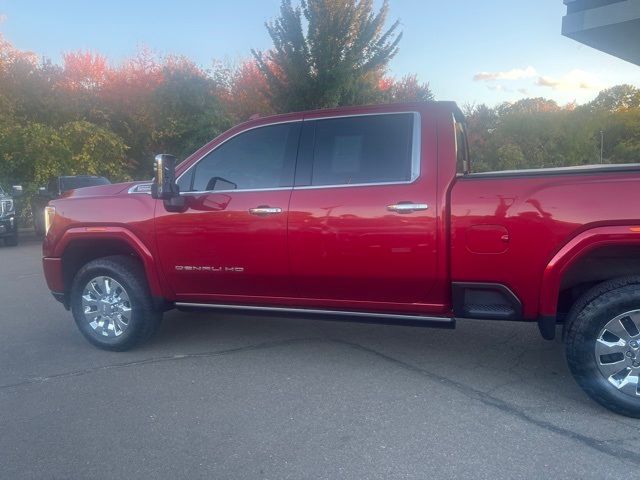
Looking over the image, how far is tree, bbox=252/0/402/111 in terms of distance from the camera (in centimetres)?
2028

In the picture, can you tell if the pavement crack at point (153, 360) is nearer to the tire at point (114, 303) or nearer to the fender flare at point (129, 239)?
the tire at point (114, 303)

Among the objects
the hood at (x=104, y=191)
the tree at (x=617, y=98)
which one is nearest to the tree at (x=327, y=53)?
the hood at (x=104, y=191)

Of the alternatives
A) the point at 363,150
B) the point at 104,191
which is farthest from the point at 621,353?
the point at 104,191

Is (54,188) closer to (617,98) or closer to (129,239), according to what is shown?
(129,239)

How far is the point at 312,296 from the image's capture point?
4762 millimetres

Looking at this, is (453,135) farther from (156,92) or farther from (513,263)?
(156,92)

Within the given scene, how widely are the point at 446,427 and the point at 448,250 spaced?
3.88 feet

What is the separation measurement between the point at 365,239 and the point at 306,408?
1260mm

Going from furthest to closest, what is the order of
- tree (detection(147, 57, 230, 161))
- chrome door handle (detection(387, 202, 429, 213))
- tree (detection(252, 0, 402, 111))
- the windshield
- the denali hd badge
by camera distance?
tree (detection(147, 57, 230, 161)), tree (detection(252, 0, 402, 111)), the windshield, the denali hd badge, chrome door handle (detection(387, 202, 429, 213))

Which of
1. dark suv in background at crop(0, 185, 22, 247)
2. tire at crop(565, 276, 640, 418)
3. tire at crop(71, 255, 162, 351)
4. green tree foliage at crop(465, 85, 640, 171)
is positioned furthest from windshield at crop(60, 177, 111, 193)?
green tree foliage at crop(465, 85, 640, 171)

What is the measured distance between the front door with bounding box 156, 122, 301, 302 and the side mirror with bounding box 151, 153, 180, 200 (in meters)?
0.18

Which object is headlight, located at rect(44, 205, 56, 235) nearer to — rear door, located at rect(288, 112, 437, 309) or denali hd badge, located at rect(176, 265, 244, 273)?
denali hd badge, located at rect(176, 265, 244, 273)

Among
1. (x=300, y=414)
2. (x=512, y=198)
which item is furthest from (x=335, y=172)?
(x=300, y=414)

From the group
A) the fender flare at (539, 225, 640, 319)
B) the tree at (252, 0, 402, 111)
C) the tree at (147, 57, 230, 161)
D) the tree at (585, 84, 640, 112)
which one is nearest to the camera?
the fender flare at (539, 225, 640, 319)
